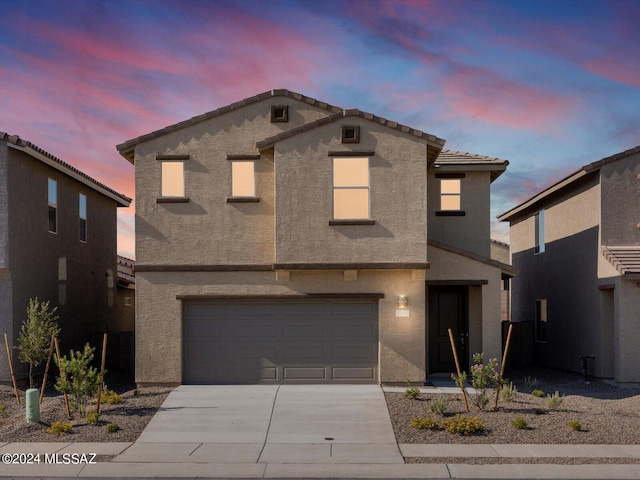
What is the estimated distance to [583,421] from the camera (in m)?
12.9

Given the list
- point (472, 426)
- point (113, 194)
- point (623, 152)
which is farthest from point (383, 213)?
point (113, 194)

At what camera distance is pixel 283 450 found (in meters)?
11.3

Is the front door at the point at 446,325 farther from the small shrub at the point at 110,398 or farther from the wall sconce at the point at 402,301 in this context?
the small shrub at the point at 110,398

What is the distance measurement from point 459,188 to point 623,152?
15.1ft

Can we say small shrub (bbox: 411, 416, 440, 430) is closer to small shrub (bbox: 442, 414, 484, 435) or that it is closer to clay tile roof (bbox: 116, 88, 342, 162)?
small shrub (bbox: 442, 414, 484, 435)

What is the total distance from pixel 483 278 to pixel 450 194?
3190 mm

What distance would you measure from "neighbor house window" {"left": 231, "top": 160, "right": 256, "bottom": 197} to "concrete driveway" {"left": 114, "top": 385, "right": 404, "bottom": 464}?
5.04m

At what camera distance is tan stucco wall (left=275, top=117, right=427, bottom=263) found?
1605 centimetres

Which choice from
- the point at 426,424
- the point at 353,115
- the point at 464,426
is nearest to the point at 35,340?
the point at 353,115

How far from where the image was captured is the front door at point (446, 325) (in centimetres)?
1845

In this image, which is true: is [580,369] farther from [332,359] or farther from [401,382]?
[332,359]

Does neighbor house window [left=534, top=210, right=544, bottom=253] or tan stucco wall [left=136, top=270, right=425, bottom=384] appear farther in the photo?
neighbor house window [left=534, top=210, right=544, bottom=253]

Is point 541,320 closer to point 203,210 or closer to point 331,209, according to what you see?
point 331,209

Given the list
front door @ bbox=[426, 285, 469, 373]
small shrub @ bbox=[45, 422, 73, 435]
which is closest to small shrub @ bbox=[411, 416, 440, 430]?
front door @ bbox=[426, 285, 469, 373]
